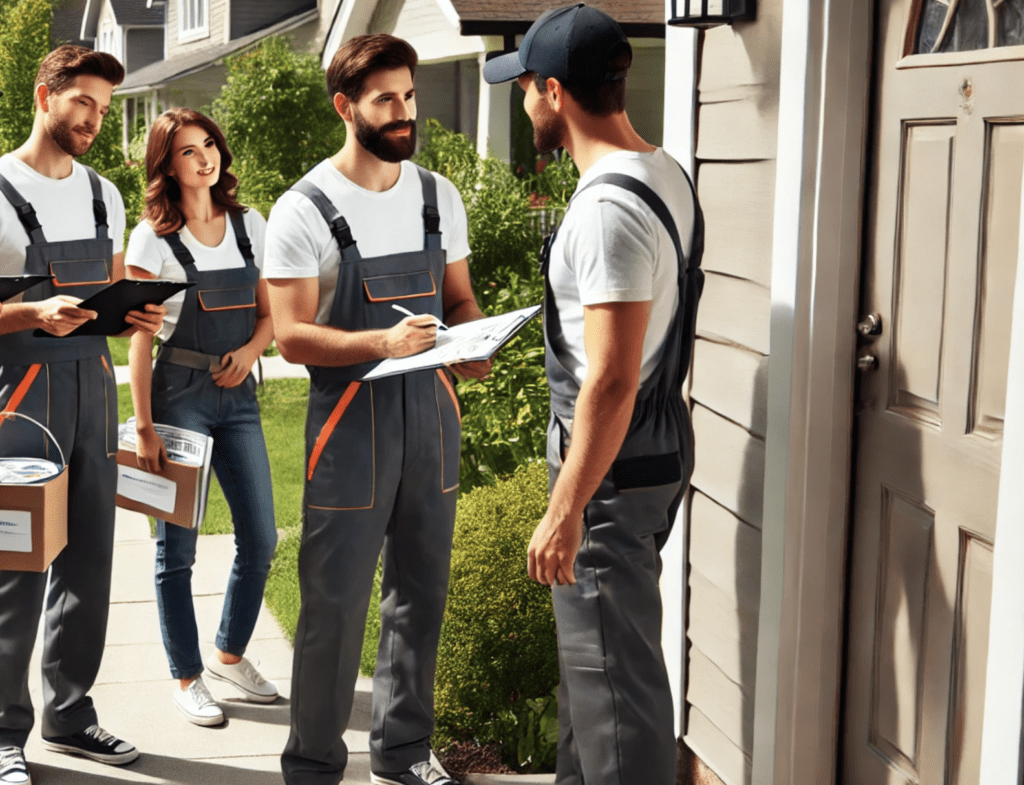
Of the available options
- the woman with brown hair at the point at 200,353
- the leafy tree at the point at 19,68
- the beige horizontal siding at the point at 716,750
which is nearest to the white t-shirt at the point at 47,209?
the woman with brown hair at the point at 200,353

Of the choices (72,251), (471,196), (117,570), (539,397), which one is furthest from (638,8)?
(72,251)

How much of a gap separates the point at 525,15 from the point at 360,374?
7593 mm

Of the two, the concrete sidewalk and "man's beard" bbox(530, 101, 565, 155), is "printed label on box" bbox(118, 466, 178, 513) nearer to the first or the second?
the concrete sidewalk

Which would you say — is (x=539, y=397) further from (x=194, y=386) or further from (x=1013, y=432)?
(x=1013, y=432)

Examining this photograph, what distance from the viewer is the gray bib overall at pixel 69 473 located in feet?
12.3

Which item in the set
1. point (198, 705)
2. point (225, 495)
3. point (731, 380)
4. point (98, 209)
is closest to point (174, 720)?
point (198, 705)

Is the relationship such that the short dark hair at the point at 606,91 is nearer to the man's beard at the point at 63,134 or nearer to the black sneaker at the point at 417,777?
the man's beard at the point at 63,134

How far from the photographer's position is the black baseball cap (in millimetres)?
2650

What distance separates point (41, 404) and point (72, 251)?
0.53m

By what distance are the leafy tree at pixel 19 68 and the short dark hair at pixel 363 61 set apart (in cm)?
1548

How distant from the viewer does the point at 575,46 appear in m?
2.65

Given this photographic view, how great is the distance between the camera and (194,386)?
4.16 meters

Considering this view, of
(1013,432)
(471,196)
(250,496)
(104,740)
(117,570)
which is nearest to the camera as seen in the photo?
(1013,432)

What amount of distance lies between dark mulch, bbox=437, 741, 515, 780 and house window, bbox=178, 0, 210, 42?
909 inches
